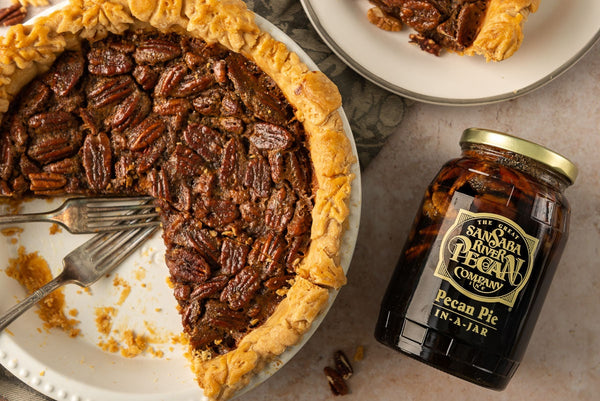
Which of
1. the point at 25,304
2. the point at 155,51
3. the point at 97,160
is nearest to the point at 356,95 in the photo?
the point at 155,51

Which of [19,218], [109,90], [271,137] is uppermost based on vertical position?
[109,90]

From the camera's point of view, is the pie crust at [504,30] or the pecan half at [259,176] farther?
the pie crust at [504,30]

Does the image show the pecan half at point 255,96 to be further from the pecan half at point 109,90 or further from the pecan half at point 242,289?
the pecan half at point 242,289

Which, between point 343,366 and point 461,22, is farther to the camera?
point 343,366

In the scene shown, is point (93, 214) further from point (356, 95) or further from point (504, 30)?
point (504, 30)

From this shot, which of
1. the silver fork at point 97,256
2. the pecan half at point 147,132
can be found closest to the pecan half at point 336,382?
the silver fork at point 97,256

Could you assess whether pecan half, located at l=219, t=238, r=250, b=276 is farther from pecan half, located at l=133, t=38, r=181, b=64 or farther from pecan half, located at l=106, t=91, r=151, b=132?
pecan half, located at l=133, t=38, r=181, b=64

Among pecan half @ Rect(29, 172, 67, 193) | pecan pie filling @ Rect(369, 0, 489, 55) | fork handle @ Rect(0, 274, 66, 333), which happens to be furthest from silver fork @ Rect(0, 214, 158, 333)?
pecan pie filling @ Rect(369, 0, 489, 55)

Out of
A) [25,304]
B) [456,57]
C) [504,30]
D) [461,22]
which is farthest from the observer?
[456,57]
